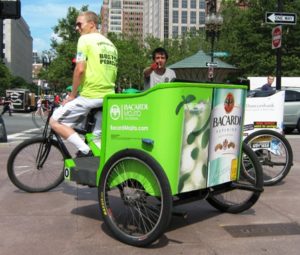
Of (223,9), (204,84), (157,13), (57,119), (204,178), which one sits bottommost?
(204,178)

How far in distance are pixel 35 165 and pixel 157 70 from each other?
191 centimetres

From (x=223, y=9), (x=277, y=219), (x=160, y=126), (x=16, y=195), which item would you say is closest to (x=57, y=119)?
(x=16, y=195)

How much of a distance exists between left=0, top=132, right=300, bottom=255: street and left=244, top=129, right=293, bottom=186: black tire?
622mm

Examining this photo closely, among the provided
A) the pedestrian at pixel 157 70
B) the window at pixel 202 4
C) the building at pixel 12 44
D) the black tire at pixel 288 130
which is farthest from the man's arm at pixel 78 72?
the window at pixel 202 4

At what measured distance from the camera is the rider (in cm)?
561

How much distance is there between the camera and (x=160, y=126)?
14.1 feet

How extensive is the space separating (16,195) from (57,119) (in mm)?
1251

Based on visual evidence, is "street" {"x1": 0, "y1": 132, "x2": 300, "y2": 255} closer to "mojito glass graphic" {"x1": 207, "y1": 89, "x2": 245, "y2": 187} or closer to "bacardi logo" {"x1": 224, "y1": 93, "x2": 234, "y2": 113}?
"mojito glass graphic" {"x1": 207, "y1": 89, "x2": 245, "y2": 187}

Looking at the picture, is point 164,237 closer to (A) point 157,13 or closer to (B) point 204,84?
(B) point 204,84

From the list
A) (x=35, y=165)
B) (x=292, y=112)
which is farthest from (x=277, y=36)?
(x=35, y=165)

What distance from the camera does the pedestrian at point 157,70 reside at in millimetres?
6633

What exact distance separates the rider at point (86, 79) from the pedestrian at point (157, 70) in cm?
90

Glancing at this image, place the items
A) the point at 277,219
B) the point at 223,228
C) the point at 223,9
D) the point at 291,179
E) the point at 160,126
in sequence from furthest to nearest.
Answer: the point at 223,9 < the point at 291,179 < the point at 277,219 < the point at 223,228 < the point at 160,126

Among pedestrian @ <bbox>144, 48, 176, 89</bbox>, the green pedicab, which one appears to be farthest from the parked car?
the green pedicab
